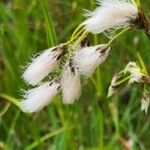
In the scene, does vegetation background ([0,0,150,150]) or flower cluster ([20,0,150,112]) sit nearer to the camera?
flower cluster ([20,0,150,112])

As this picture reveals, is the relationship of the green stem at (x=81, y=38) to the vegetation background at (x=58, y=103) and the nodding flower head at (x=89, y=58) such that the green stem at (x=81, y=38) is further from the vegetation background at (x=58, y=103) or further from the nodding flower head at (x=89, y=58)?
the vegetation background at (x=58, y=103)

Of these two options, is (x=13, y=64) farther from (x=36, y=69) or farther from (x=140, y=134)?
(x=36, y=69)

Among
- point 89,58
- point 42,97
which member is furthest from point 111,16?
point 42,97

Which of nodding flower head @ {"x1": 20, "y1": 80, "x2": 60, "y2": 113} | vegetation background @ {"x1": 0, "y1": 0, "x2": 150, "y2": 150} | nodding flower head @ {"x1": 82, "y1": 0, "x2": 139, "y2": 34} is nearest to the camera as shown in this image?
nodding flower head @ {"x1": 82, "y1": 0, "x2": 139, "y2": 34}

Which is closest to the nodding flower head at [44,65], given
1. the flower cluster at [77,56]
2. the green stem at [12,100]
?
the flower cluster at [77,56]

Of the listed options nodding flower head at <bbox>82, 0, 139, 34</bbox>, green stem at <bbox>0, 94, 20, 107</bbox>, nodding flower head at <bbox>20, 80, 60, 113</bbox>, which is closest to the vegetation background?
green stem at <bbox>0, 94, 20, 107</bbox>

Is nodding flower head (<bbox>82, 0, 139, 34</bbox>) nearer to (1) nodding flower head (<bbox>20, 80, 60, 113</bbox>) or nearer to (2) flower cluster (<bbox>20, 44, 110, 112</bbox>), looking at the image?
(2) flower cluster (<bbox>20, 44, 110, 112</bbox>)
